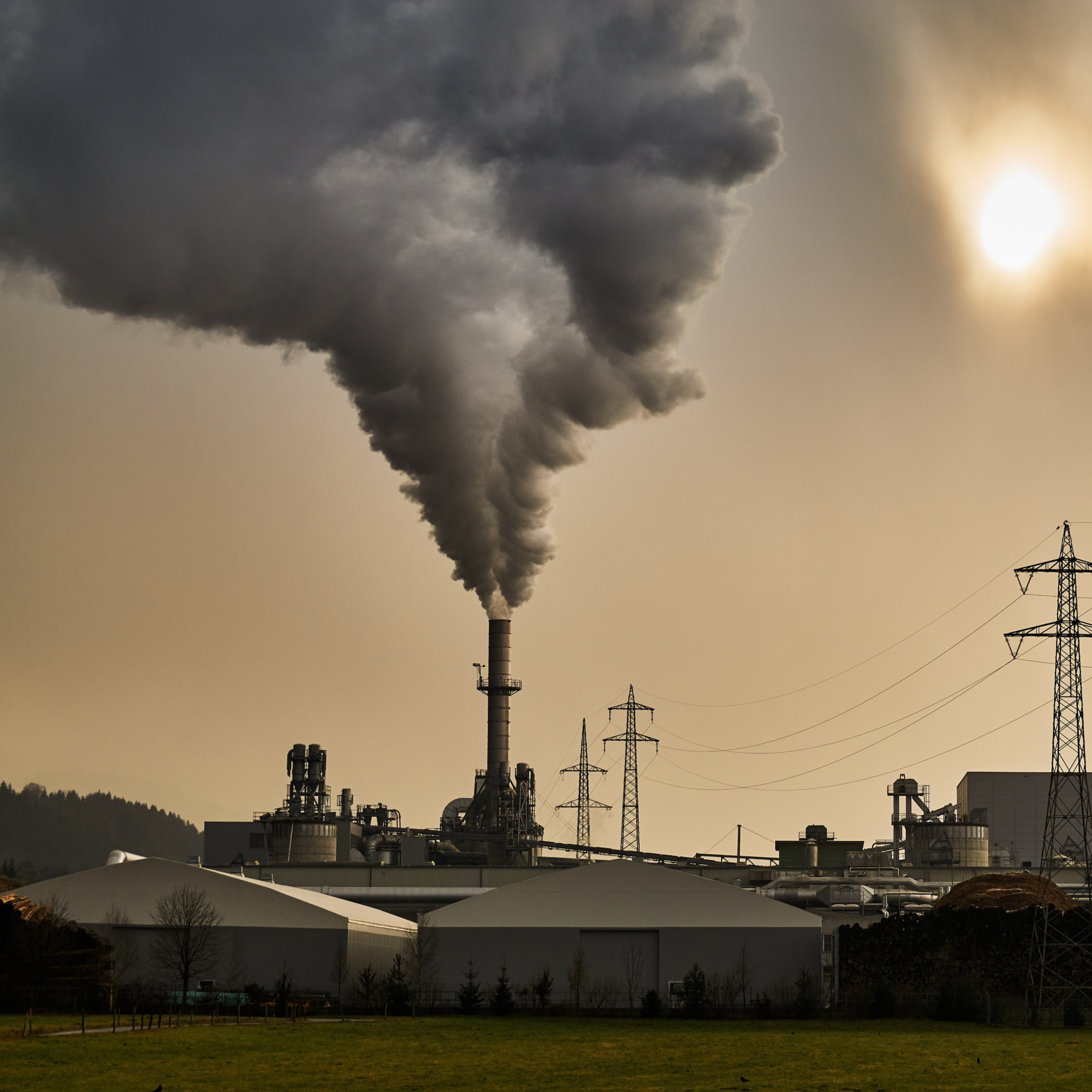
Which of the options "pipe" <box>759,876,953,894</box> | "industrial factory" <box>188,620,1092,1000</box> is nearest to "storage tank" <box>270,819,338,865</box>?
"industrial factory" <box>188,620,1092,1000</box>

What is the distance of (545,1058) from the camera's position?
3881 cm

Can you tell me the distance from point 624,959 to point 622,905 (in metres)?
2.21

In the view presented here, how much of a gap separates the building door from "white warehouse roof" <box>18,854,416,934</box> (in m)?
8.87

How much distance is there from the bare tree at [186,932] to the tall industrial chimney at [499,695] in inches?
1335

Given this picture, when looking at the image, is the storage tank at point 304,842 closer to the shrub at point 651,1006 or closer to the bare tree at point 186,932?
the bare tree at point 186,932

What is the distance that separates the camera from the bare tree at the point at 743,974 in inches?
2254

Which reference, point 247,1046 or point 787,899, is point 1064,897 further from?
point 247,1046

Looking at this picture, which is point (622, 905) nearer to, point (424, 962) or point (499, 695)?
point (424, 962)

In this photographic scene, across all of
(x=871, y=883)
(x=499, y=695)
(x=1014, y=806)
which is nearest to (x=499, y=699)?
(x=499, y=695)

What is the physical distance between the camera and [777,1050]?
1630 inches

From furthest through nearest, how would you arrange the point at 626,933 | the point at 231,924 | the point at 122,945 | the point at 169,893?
the point at 626,933 < the point at 169,893 < the point at 122,945 < the point at 231,924

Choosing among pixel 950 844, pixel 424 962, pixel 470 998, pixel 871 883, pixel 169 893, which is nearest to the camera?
pixel 470 998

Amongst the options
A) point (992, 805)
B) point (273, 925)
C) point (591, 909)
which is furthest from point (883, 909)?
point (992, 805)

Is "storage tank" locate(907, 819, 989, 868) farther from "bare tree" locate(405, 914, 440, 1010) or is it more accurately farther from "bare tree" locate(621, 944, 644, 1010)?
"bare tree" locate(405, 914, 440, 1010)
